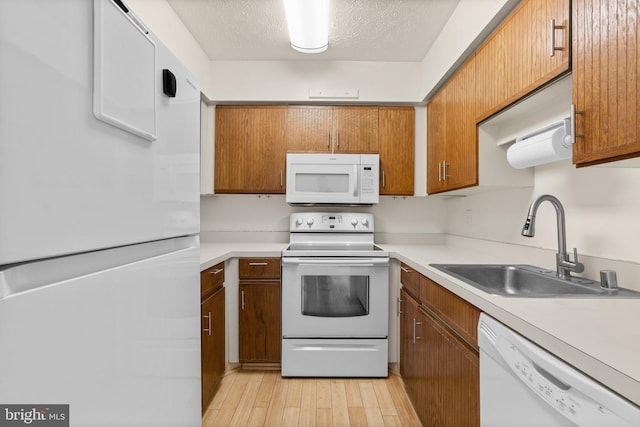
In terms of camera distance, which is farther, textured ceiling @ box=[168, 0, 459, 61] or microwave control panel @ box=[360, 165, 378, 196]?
microwave control panel @ box=[360, 165, 378, 196]

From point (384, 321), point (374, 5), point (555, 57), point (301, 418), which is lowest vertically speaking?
point (301, 418)

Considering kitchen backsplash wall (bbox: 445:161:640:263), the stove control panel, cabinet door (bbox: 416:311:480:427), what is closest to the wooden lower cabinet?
cabinet door (bbox: 416:311:480:427)

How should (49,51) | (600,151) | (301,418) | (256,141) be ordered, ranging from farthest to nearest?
1. (256,141)
2. (301,418)
3. (600,151)
4. (49,51)

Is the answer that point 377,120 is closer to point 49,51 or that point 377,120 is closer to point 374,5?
point 374,5

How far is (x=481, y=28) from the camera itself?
1731 millimetres

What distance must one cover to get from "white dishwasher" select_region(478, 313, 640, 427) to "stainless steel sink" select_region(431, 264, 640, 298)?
0.30m

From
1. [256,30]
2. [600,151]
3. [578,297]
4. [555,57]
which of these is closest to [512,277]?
[578,297]

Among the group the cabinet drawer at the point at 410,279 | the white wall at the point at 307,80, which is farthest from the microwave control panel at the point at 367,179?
the cabinet drawer at the point at 410,279

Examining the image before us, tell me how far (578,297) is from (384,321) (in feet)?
4.75

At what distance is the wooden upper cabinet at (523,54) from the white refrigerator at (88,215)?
50.1 inches

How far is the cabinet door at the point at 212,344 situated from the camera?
6.25 feet

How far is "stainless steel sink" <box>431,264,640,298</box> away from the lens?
4.52ft

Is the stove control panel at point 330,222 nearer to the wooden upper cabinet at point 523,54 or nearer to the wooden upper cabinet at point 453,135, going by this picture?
the wooden upper cabinet at point 453,135

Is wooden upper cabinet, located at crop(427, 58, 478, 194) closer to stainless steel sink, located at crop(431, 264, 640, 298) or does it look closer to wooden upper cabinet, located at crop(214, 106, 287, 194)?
stainless steel sink, located at crop(431, 264, 640, 298)
